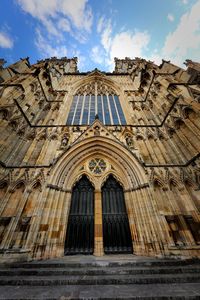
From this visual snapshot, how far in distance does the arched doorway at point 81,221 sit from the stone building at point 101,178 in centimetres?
4

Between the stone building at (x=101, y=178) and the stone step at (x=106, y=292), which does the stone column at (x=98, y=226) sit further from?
the stone step at (x=106, y=292)

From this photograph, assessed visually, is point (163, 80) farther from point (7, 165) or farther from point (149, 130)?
point (7, 165)

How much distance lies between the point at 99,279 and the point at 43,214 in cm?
370

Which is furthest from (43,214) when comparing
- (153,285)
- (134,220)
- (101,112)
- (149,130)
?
(101,112)

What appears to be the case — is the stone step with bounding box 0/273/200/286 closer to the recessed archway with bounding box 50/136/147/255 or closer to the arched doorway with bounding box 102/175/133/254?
the recessed archway with bounding box 50/136/147/255

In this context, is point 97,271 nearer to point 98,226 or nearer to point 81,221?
point 98,226

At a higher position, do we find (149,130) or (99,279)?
(149,130)

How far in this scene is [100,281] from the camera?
3.54 m

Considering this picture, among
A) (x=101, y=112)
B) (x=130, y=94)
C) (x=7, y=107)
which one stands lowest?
(x=7, y=107)

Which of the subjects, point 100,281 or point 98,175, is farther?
point 98,175

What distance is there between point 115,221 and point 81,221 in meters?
1.69

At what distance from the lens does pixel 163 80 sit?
440 inches

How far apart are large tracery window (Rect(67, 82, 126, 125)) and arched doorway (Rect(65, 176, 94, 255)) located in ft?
19.3

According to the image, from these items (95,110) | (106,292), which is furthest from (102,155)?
(106,292)
